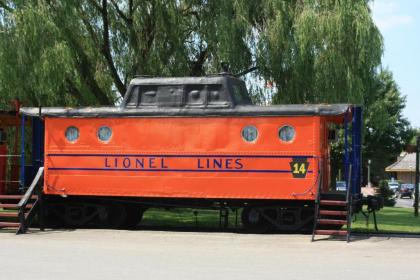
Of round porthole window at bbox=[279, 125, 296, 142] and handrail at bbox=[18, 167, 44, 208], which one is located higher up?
round porthole window at bbox=[279, 125, 296, 142]

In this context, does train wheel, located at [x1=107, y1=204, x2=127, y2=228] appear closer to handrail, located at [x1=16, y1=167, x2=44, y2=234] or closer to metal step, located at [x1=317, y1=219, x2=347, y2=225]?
handrail, located at [x1=16, y1=167, x2=44, y2=234]

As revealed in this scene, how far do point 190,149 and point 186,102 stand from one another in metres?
1.13

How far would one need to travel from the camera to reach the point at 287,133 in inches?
568

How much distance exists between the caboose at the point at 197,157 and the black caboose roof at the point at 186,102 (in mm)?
24

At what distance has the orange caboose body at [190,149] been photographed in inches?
566

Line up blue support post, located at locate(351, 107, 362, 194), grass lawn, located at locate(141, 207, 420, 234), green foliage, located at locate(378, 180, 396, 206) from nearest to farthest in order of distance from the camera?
blue support post, located at locate(351, 107, 362, 194) < grass lawn, located at locate(141, 207, 420, 234) < green foliage, located at locate(378, 180, 396, 206)

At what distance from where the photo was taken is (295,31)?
18.5 m

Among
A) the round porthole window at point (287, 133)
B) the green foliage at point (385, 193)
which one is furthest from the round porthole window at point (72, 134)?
the green foliage at point (385, 193)

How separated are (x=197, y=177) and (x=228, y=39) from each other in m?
5.41

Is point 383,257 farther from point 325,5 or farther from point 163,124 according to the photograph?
point 325,5

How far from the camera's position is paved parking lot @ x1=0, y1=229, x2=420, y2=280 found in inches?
352

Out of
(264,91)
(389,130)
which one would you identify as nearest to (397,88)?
(389,130)

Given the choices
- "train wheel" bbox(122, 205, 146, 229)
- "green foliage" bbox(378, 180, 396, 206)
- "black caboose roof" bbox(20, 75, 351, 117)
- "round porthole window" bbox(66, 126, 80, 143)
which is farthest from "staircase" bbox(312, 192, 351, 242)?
"green foliage" bbox(378, 180, 396, 206)

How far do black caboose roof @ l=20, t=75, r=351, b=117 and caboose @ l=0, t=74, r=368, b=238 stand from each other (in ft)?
0.08
